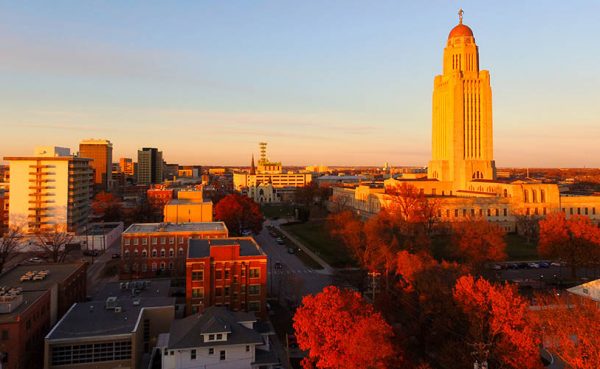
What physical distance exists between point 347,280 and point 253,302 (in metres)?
12.1

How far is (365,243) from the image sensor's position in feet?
165

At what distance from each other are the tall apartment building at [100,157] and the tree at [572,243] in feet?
480

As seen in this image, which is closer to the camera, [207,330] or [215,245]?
[207,330]

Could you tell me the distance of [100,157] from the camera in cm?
16512

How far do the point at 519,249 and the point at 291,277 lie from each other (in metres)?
37.5

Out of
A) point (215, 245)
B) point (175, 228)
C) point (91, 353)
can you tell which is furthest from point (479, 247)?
point (175, 228)

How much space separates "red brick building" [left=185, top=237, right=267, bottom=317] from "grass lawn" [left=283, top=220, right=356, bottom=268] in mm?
18411

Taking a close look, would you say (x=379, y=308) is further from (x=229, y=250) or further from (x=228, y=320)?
(x=229, y=250)

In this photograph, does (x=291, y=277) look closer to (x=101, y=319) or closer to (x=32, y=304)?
(x=101, y=319)

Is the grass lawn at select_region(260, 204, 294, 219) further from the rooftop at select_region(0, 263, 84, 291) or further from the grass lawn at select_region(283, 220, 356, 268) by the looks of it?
the rooftop at select_region(0, 263, 84, 291)

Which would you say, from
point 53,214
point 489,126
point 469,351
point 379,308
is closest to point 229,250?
point 379,308

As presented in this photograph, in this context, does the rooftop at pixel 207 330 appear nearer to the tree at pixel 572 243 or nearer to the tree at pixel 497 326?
the tree at pixel 497 326

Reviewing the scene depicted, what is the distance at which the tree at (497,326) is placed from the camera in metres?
21.8

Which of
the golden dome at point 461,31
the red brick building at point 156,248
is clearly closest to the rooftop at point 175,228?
the red brick building at point 156,248
